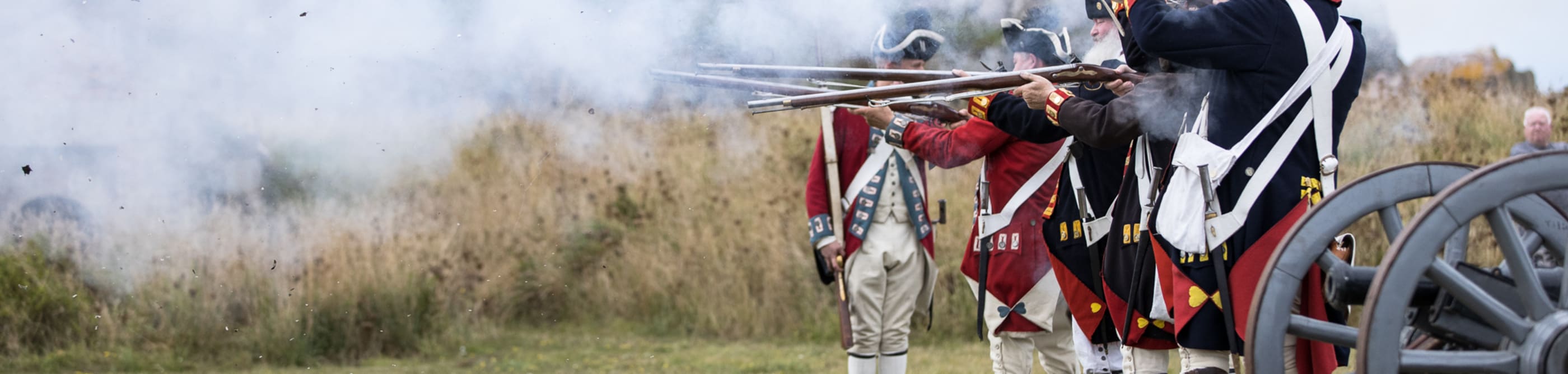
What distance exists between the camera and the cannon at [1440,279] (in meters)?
2.20

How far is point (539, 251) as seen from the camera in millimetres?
8695

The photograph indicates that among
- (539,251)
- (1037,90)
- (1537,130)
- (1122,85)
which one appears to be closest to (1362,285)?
(1122,85)

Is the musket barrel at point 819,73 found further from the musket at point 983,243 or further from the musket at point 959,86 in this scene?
the musket at point 983,243

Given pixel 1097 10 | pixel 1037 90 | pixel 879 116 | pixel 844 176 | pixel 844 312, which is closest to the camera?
pixel 1037 90

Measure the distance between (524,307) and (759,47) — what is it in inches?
183

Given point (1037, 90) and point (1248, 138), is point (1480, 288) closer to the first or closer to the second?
point (1248, 138)

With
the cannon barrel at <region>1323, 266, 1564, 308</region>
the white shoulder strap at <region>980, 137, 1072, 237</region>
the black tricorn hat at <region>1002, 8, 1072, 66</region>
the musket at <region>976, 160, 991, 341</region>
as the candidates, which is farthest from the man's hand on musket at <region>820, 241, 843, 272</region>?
the cannon barrel at <region>1323, 266, 1564, 308</region>

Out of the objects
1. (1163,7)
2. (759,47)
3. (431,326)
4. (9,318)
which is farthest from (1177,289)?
(9,318)

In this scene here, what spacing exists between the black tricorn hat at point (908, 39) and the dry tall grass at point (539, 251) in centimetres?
145

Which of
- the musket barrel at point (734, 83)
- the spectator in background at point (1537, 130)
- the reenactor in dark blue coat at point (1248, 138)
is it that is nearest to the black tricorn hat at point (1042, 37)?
the musket barrel at point (734, 83)

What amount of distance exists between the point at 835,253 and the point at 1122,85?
2.21 meters

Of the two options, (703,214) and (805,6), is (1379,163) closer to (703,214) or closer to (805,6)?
(703,214)

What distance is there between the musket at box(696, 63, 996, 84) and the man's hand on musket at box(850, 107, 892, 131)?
59cm

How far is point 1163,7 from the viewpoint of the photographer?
10.1 ft
